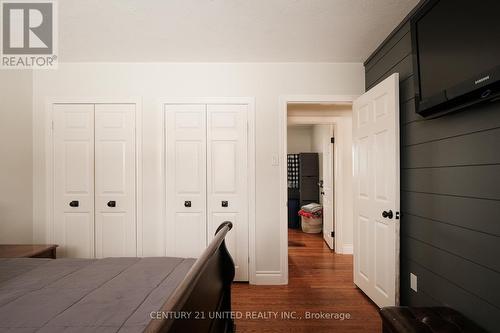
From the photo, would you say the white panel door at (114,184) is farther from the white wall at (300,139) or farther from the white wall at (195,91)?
the white wall at (300,139)

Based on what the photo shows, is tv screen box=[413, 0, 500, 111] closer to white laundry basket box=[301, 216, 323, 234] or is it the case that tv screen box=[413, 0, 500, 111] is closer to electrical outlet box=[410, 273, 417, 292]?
electrical outlet box=[410, 273, 417, 292]

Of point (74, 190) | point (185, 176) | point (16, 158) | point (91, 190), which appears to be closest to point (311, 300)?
point (185, 176)

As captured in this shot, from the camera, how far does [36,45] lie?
2.32 m

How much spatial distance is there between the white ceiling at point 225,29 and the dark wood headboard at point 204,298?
167 cm

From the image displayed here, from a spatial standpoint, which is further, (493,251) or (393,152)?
(393,152)

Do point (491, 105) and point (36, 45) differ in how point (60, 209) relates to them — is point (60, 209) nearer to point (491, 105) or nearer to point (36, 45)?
point (36, 45)

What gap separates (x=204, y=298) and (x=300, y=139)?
5.49 m

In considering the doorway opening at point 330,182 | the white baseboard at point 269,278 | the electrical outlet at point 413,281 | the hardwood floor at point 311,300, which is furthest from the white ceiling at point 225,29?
the hardwood floor at point 311,300

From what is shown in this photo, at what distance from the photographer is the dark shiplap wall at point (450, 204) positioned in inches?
50.5

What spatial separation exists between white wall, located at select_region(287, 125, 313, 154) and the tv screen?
451cm

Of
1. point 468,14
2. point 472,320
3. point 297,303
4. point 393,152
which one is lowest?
point 297,303

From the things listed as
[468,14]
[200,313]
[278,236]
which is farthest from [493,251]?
[278,236]

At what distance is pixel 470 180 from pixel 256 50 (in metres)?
2.06

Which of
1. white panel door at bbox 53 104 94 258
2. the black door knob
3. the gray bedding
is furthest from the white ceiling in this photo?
the gray bedding
